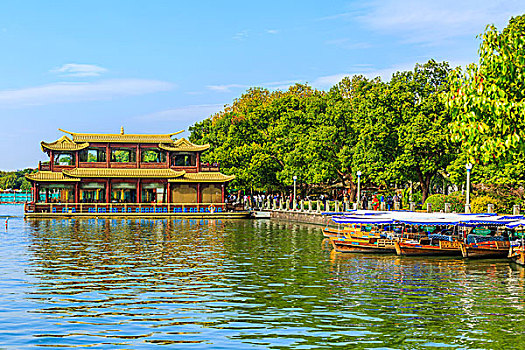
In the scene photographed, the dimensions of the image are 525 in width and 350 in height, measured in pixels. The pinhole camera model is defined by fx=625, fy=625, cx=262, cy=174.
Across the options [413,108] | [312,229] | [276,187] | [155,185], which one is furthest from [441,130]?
[155,185]

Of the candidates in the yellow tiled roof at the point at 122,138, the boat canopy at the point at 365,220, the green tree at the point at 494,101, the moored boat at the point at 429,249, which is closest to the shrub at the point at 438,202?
the boat canopy at the point at 365,220

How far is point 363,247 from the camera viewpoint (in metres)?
37.0

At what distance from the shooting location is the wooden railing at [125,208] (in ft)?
249

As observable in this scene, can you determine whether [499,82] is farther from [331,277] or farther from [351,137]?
[351,137]

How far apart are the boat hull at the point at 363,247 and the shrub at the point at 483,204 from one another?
15.5 m

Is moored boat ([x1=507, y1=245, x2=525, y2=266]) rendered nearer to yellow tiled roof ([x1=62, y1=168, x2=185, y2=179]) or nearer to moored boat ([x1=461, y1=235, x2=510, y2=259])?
moored boat ([x1=461, y1=235, x2=510, y2=259])

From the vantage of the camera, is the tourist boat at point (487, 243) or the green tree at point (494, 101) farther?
the tourist boat at point (487, 243)

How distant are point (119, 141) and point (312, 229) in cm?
3356

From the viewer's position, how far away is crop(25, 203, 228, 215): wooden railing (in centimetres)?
7600

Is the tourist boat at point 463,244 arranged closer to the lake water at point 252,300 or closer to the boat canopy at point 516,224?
the lake water at point 252,300

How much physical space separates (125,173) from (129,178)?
0.82m

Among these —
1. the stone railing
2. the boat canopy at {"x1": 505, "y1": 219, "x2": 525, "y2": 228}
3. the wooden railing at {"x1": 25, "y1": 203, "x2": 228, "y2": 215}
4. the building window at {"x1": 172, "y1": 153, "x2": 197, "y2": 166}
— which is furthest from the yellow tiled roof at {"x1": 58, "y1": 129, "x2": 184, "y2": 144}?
the boat canopy at {"x1": 505, "y1": 219, "x2": 525, "y2": 228}

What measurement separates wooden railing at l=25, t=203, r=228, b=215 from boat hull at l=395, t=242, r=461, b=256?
45.2m

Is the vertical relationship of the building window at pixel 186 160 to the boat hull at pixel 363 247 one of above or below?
above
